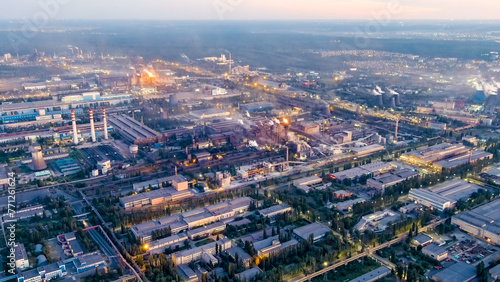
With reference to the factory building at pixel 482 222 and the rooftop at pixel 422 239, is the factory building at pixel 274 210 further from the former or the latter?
the factory building at pixel 482 222

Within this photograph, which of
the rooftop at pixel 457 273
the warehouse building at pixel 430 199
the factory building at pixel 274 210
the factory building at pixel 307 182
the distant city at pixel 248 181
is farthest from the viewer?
the factory building at pixel 307 182

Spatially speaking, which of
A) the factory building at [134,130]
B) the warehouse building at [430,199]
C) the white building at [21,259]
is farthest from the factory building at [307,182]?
the white building at [21,259]

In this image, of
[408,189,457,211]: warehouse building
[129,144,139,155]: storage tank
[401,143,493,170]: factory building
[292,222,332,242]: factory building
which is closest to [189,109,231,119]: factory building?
[129,144,139,155]: storage tank

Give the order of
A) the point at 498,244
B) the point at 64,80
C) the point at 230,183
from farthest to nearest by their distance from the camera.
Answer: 1. the point at 64,80
2. the point at 230,183
3. the point at 498,244

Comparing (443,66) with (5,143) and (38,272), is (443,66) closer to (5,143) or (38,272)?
(5,143)

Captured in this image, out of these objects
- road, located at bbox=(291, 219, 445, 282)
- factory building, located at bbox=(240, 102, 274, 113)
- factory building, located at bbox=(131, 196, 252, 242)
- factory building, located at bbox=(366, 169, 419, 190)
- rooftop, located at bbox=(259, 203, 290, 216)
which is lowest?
road, located at bbox=(291, 219, 445, 282)

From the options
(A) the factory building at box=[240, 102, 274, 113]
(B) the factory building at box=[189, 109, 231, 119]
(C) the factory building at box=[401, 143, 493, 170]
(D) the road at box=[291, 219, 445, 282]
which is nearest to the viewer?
(D) the road at box=[291, 219, 445, 282]

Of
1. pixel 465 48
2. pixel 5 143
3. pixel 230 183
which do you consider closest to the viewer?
pixel 230 183

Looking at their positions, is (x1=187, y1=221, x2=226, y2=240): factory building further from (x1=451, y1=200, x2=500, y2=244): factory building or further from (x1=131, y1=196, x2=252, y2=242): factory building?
(x1=451, y1=200, x2=500, y2=244): factory building

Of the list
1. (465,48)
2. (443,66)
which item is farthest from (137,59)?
(465,48)
